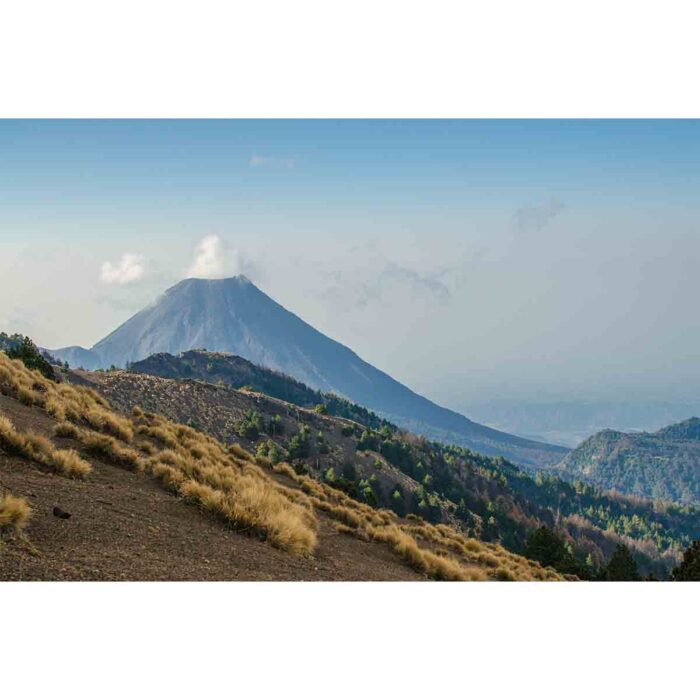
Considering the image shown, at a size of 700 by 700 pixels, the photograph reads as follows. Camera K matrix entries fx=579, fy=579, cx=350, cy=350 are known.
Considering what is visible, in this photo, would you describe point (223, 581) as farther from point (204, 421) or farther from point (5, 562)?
point (204, 421)

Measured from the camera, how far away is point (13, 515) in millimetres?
6031

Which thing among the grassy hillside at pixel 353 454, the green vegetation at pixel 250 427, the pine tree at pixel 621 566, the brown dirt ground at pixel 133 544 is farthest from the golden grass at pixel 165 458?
the green vegetation at pixel 250 427

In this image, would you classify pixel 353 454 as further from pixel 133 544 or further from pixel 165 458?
pixel 133 544

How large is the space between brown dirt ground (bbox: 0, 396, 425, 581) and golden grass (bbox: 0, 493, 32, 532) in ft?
0.46

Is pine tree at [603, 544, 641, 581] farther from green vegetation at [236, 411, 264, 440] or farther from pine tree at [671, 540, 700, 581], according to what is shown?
green vegetation at [236, 411, 264, 440]

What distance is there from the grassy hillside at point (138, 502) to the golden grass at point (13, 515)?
0.5 inches

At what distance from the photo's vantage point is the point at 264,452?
77.6 metres

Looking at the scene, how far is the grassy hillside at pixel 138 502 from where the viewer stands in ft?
20.5

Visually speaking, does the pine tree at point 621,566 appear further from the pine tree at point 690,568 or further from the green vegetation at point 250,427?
the green vegetation at point 250,427

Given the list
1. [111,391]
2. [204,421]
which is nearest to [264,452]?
[204,421]

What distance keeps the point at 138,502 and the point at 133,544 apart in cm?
182

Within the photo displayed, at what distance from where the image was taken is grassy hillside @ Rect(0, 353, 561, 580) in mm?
6250

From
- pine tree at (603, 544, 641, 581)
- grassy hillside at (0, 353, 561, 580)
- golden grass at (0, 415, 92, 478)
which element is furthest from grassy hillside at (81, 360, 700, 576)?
golden grass at (0, 415, 92, 478)

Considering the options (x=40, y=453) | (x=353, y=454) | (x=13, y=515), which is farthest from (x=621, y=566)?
(x=353, y=454)
